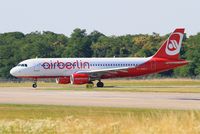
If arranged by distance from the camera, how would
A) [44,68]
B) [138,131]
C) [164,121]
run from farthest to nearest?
[44,68] → [164,121] → [138,131]

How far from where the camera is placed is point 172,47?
80312mm

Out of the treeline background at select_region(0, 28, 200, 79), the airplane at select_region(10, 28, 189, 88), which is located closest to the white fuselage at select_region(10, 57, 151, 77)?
the airplane at select_region(10, 28, 189, 88)

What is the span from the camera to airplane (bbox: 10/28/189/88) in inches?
3046

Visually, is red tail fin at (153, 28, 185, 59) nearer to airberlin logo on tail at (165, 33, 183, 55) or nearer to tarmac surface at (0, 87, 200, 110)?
airberlin logo on tail at (165, 33, 183, 55)

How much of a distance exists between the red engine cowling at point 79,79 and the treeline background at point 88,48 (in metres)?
47.4

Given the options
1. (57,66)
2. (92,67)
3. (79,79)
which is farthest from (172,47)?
(57,66)

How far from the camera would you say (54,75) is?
78.0 m

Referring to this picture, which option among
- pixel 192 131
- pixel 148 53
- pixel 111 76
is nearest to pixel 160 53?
pixel 111 76

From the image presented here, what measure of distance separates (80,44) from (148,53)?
15206 mm

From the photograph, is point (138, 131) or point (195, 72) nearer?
point (138, 131)

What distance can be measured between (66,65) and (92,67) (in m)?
2.88

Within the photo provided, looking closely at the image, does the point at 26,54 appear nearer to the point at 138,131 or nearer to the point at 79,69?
the point at 79,69

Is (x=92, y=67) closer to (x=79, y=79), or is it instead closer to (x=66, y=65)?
(x=66, y=65)

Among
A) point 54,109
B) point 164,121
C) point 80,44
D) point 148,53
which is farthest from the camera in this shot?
point 80,44
